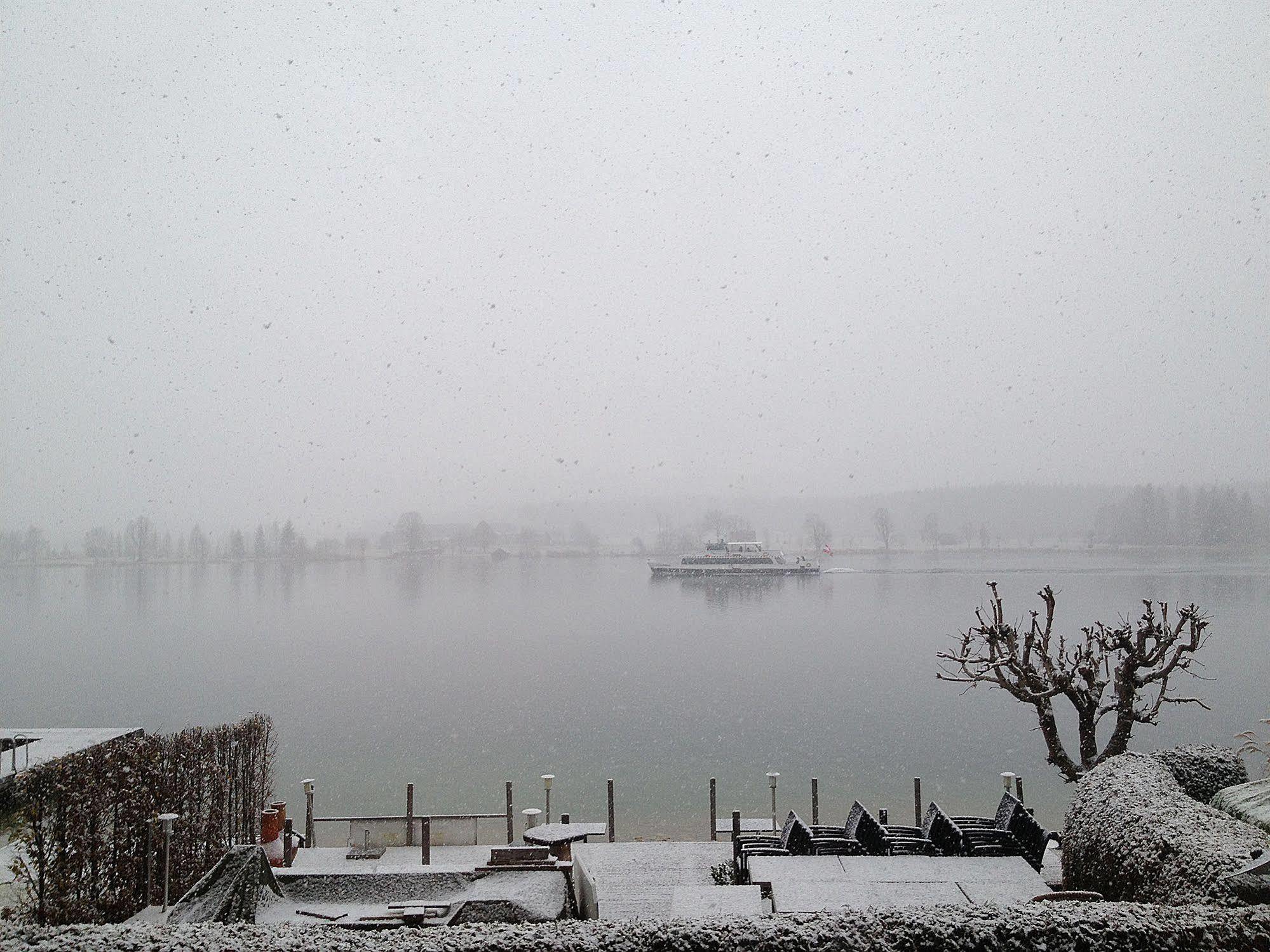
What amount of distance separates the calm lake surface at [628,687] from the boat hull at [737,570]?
1.25m

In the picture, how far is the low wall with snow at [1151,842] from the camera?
3.71 m

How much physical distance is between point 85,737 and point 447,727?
1957 cm

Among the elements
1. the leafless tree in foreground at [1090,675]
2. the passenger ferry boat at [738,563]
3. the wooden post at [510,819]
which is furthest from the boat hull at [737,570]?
the leafless tree in foreground at [1090,675]

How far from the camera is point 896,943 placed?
310 centimetres

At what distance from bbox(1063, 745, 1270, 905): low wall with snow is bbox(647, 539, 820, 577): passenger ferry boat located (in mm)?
63326

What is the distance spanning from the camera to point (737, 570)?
69188mm

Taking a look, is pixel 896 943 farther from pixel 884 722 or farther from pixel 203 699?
pixel 203 699

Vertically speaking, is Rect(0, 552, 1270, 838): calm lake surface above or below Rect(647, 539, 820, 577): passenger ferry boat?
below

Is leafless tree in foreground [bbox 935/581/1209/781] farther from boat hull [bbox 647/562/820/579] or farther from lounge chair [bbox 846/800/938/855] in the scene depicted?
boat hull [bbox 647/562/820/579]

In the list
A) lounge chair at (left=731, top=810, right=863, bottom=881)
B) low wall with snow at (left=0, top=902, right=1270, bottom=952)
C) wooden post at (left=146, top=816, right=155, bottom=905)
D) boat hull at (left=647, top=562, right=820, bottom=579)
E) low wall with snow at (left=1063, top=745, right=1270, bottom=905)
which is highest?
low wall with snow at (left=0, top=902, right=1270, bottom=952)

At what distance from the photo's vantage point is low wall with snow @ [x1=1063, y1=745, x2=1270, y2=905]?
3.71m

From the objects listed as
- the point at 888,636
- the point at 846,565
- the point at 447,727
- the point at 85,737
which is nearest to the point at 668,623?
the point at 888,636

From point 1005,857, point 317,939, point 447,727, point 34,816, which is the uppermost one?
point 317,939

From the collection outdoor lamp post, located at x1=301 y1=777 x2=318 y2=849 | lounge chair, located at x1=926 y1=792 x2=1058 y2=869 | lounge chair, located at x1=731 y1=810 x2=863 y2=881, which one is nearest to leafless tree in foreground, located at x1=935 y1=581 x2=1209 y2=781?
lounge chair, located at x1=926 y1=792 x2=1058 y2=869
